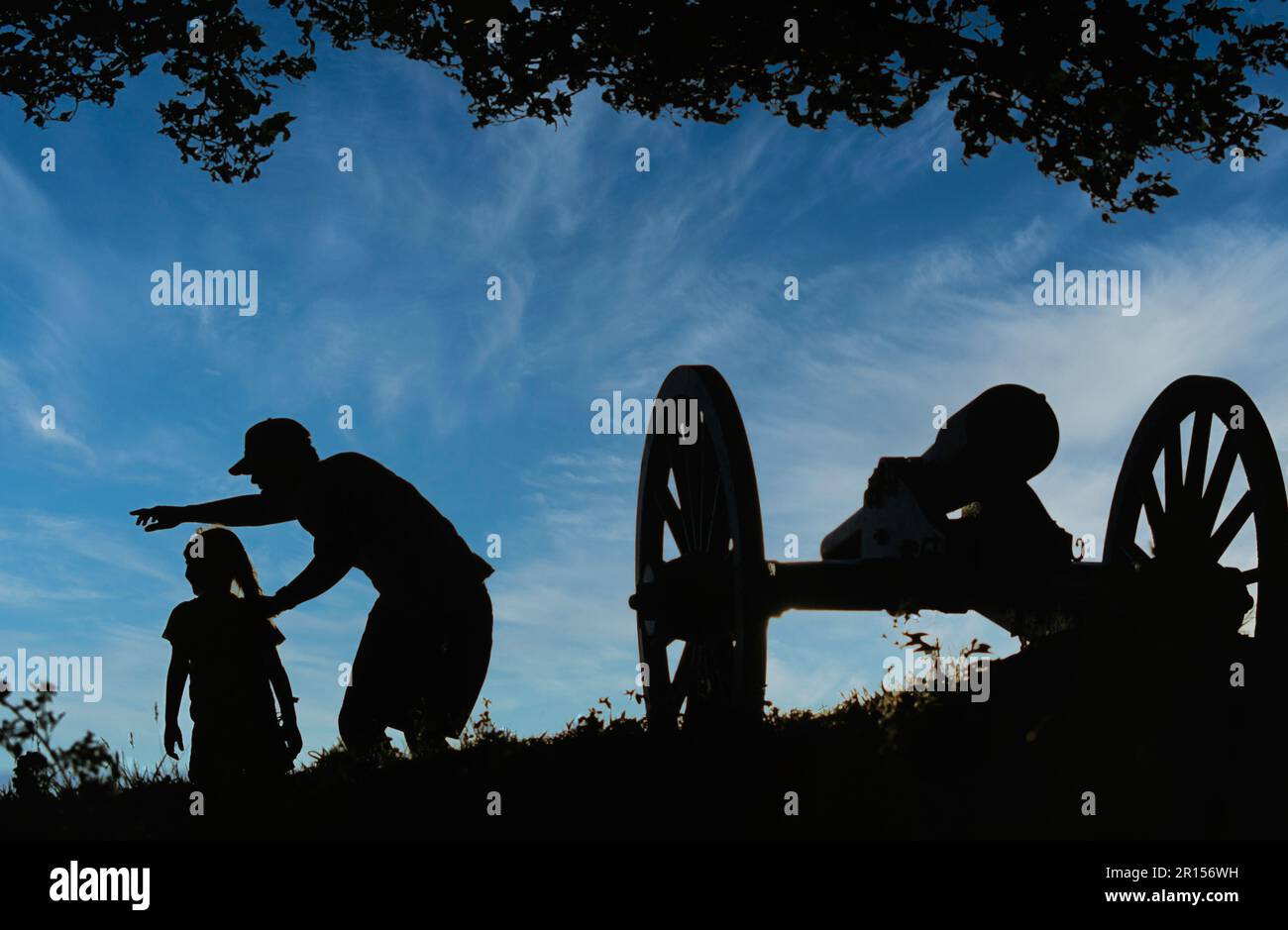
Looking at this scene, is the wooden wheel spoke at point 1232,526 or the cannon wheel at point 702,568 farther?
the wooden wheel spoke at point 1232,526

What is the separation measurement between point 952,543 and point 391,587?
2.92m

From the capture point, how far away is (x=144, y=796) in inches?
233

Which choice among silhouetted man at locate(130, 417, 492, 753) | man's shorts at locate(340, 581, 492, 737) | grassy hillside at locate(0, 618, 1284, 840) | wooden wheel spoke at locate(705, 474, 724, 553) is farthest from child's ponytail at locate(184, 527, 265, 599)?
wooden wheel spoke at locate(705, 474, 724, 553)

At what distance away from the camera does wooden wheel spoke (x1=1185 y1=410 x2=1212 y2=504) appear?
6551 mm

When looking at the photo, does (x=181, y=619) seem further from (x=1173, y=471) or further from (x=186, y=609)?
(x=1173, y=471)

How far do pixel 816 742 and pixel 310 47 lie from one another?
290 inches

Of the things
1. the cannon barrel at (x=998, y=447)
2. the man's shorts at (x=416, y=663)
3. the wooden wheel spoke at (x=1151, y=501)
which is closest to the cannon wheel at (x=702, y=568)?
the man's shorts at (x=416, y=663)

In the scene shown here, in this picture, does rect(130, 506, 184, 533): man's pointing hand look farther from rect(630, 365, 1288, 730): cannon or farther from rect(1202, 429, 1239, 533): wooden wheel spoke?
rect(1202, 429, 1239, 533): wooden wheel spoke

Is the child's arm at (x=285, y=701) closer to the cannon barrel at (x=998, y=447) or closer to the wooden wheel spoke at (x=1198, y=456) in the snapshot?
the cannon barrel at (x=998, y=447)

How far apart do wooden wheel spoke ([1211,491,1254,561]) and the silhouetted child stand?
4982 millimetres

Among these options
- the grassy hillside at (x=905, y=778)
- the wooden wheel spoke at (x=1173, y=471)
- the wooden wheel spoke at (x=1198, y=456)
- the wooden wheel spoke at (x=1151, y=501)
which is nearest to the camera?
the grassy hillside at (x=905, y=778)

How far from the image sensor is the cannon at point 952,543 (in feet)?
18.7

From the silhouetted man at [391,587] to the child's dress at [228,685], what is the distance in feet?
0.68
